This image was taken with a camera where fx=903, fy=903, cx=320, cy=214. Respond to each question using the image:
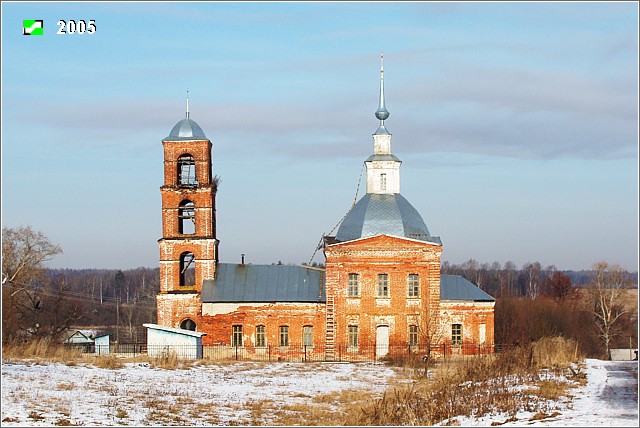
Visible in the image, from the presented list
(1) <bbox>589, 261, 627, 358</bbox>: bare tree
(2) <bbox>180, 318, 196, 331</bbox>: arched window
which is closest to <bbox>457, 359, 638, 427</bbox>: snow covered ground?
(2) <bbox>180, 318, 196, 331</bbox>: arched window

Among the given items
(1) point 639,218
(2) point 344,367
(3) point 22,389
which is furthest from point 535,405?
(2) point 344,367

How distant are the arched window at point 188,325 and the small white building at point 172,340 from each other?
2347mm

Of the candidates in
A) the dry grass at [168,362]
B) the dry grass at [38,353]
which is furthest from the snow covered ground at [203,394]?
the dry grass at [38,353]

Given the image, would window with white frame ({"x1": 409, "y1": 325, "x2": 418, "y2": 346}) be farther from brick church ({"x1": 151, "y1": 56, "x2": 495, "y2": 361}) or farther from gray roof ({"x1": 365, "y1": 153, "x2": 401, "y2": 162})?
gray roof ({"x1": 365, "y1": 153, "x2": 401, "y2": 162})

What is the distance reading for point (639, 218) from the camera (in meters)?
17.2

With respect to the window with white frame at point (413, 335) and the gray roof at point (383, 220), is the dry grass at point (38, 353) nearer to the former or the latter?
the gray roof at point (383, 220)

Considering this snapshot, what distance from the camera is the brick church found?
123ft

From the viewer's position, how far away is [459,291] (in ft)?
127

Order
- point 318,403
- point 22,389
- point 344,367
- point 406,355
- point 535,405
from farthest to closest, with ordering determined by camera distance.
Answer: point 406,355, point 344,367, point 318,403, point 22,389, point 535,405

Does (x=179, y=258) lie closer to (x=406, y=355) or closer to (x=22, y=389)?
(x=406, y=355)

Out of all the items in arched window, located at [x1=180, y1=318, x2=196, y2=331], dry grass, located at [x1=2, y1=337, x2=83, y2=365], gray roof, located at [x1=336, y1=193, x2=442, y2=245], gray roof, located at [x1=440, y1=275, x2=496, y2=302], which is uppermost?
gray roof, located at [x1=336, y1=193, x2=442, y2=245]

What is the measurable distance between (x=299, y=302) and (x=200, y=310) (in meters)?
4.16

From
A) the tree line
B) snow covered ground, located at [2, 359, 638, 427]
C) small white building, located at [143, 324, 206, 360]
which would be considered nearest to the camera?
snow covered ground, located at [2, 359, 638, 427]

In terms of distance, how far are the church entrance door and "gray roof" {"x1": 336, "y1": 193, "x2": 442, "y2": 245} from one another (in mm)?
3938
